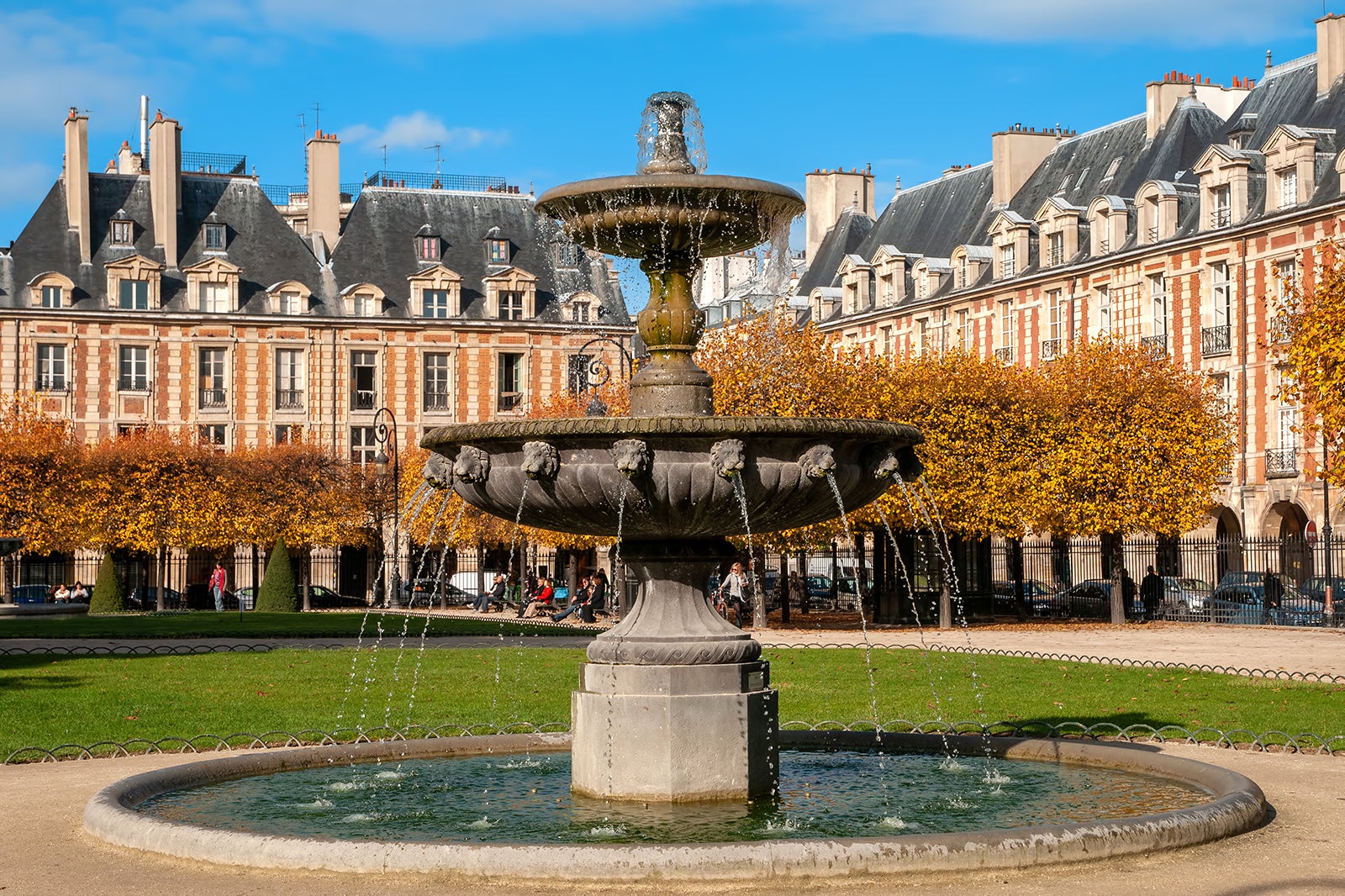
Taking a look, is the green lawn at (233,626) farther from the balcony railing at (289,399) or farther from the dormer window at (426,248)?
the dormer window at (426,248)

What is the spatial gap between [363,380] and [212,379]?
533 centimetres

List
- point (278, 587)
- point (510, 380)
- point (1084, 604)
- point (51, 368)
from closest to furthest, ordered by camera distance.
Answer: point (1084, 604), point (278, 587), point (51, 368), point (510, 380)

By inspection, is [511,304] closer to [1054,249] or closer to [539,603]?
[1054,249]

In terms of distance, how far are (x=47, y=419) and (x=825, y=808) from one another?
46.4m

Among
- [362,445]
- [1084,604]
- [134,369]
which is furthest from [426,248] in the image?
[1084,604]

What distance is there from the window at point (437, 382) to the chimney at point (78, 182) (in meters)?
12.3

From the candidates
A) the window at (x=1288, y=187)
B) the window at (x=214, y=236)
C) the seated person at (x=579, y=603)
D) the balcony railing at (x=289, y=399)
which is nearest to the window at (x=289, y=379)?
the balcony railing at (x=289, y=399)

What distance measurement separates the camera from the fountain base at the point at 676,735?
923cm

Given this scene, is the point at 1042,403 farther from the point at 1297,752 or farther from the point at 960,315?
the point at 1297,752

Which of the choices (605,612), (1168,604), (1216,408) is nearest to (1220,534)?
(1216,408)

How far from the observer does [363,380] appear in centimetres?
6222

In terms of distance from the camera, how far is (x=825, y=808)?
9.22m

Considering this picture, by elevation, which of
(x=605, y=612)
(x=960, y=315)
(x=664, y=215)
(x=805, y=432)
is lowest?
(x=605, y=612)

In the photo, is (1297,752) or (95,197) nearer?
(1297,752)
